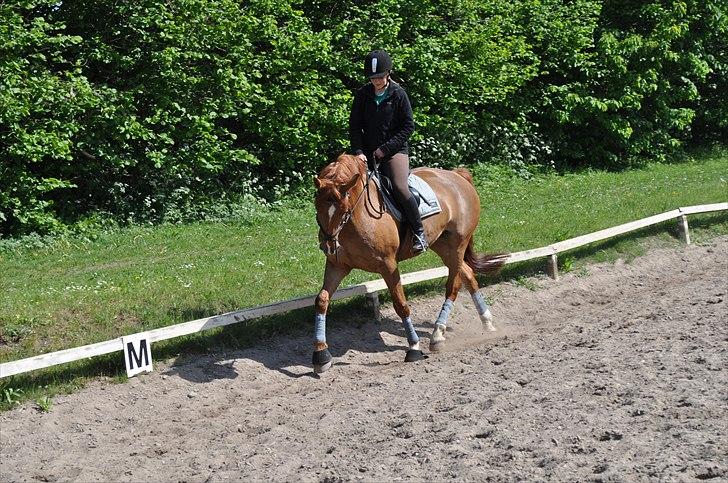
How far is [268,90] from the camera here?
17766mm

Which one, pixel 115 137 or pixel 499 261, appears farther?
pixel 115 137

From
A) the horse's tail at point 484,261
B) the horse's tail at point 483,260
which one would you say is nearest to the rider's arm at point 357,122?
the horse's tail at point 483,260

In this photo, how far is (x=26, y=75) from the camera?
A: 15125 mm

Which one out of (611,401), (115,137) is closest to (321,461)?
(611,401)

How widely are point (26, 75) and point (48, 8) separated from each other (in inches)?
66.5

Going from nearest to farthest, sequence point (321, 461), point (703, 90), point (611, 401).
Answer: point (321, 461) < point (611, 401) < point (703, 90)

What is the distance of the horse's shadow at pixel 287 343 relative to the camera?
9125mm

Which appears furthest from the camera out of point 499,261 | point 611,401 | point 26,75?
point 26,75

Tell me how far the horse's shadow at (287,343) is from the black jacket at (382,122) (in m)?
2.14

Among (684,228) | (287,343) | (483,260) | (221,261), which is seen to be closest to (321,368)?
(287,343)

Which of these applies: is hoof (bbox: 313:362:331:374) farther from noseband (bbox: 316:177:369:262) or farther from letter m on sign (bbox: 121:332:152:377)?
letter m on sign (bbox: 121:332:152:377)

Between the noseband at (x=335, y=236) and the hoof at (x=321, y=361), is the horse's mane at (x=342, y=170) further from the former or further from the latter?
the hoof at (x=321, y=361)

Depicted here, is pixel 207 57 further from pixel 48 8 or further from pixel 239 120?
pixel 48 8

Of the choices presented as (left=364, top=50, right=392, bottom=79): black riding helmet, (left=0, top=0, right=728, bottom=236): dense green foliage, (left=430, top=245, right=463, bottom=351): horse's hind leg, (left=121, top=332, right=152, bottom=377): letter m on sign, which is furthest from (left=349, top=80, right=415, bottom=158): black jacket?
(left=0, top=0, right=728, bottom=236): dense green foliage
